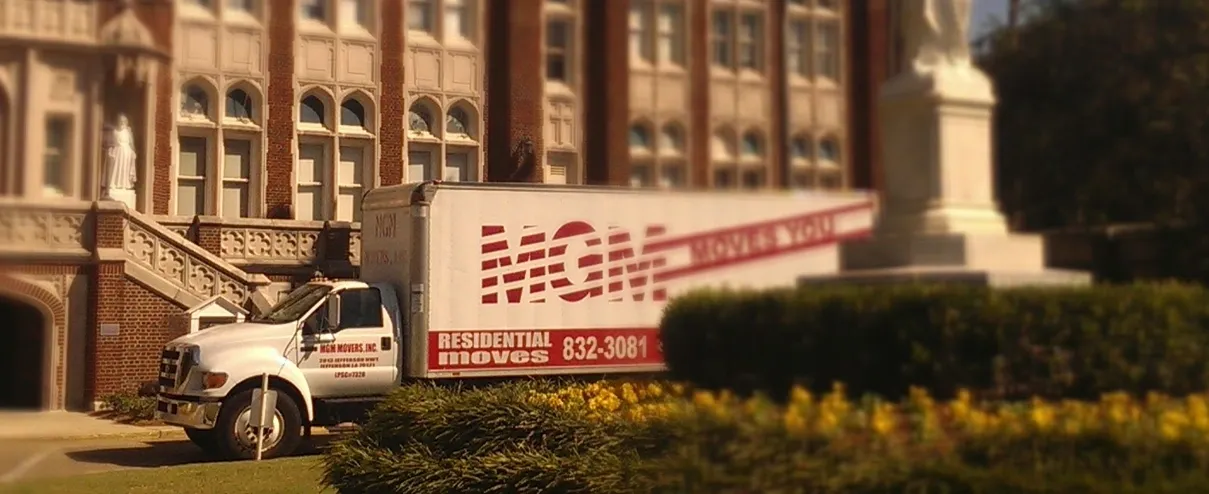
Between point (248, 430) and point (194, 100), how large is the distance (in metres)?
6.96

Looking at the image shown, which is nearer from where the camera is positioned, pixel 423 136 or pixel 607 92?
Answer: pixel 607 92

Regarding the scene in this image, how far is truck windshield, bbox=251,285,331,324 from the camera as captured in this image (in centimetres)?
1254

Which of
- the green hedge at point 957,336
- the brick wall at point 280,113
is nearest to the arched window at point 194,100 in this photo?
the brick wall at point 280,113

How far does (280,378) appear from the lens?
12.4m

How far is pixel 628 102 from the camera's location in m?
4.20

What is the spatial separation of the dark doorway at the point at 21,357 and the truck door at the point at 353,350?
6377mm

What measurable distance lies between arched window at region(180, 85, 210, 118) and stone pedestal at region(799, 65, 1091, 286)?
3.19m

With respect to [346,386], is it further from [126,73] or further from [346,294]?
A: [126,73]

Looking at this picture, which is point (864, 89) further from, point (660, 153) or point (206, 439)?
point (206, 439)

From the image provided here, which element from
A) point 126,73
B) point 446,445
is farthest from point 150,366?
point 126,73

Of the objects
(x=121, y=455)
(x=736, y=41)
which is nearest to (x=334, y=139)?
(x=736, y=41)

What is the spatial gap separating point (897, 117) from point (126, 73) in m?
2.51

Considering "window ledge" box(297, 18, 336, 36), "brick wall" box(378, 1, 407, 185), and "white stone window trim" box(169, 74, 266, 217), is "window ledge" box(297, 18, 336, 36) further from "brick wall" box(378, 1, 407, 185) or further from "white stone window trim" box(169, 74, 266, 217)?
"white stone window trim" box(169, 74, 266, 217)

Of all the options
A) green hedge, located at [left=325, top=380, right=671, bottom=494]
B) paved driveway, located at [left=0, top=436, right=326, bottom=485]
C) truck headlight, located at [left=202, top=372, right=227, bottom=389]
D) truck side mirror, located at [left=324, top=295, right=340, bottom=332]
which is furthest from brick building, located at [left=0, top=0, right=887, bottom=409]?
truck side mirror, located at [left=324, top=295, right=340, bottom=332]
